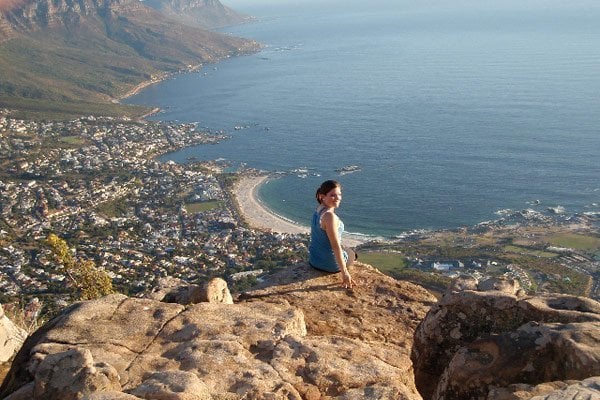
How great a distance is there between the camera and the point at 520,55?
153 meters

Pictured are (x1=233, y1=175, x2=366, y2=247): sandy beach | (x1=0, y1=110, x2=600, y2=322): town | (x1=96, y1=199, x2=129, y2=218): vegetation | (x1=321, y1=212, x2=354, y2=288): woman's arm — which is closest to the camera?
(x1=321, y1=212, x2=354, y2=288): woman's arm

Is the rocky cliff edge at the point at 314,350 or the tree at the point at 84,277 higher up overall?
the rocky cliff edge at the point at 314,350

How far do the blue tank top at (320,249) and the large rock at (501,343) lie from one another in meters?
2.91

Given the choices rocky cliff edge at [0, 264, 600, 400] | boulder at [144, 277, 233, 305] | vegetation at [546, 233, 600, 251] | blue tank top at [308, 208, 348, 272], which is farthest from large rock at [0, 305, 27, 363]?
vegetation at [546, 233, 600, 251]

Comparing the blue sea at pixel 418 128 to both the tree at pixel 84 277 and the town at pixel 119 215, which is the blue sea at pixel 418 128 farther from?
the tree at pixel 84 277

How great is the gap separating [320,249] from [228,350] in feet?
11.5

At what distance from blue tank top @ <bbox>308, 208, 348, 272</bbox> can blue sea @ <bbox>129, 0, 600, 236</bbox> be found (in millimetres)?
50529

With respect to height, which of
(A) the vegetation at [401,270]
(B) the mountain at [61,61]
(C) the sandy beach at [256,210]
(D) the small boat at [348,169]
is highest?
(B) the mountain at [61,61]

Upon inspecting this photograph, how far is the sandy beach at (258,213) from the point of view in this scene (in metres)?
60.3

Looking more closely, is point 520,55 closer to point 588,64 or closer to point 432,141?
point 588,64

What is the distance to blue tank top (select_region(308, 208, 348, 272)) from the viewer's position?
9.61 metres

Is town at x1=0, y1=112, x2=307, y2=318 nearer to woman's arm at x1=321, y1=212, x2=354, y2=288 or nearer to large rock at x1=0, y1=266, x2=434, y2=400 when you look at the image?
large rock at x1=0, y1=266, x2=434, y2=400

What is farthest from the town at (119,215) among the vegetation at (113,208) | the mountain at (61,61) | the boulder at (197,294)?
the mountain at (61,61)

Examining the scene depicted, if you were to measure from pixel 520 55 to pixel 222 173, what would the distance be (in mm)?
107576
